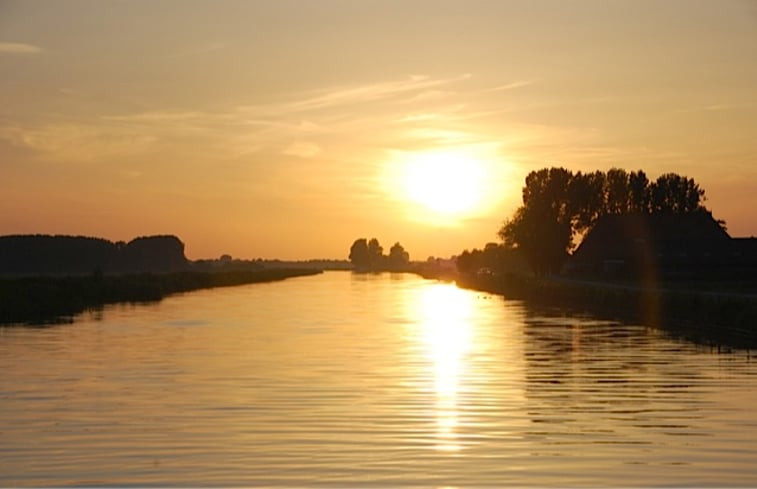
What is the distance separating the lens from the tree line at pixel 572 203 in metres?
127

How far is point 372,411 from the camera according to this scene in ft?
70.6

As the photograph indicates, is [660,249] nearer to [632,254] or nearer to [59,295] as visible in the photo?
[632,254]

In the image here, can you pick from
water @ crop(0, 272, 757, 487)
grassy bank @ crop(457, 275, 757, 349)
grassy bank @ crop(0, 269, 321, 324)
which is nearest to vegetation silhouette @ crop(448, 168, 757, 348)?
grassy bank @ crop(457, 275, 757, 349)

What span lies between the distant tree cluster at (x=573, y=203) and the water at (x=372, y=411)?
83556 mm

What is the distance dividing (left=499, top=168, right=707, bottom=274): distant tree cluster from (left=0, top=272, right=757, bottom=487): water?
83556 mm

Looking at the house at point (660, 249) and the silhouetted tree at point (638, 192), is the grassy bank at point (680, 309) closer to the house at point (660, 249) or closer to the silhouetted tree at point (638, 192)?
the house at point (660, 249)

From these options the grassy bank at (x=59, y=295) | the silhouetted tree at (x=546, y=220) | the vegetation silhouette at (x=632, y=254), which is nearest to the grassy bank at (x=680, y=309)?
the vegetation silhouette at (x=632, y=254)

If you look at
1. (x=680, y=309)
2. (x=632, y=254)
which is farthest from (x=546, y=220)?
(x=680, y=309)

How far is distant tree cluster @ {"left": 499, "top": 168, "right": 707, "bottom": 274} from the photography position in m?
127

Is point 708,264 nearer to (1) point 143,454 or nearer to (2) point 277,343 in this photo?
(2) point 277,343

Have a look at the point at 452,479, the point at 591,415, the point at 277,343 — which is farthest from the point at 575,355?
the point at 452,479

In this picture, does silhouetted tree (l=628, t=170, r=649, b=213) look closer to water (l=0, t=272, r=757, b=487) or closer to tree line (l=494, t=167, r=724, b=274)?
tree line (l=494, t=167, r=724, b=274)

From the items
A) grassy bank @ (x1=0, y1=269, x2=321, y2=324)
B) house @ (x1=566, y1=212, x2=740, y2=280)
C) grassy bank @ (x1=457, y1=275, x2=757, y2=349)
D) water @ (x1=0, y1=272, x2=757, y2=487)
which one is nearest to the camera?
water @ (x1=0, y1=272, x2=757, y2=487)

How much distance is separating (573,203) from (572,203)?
0.65 feet
